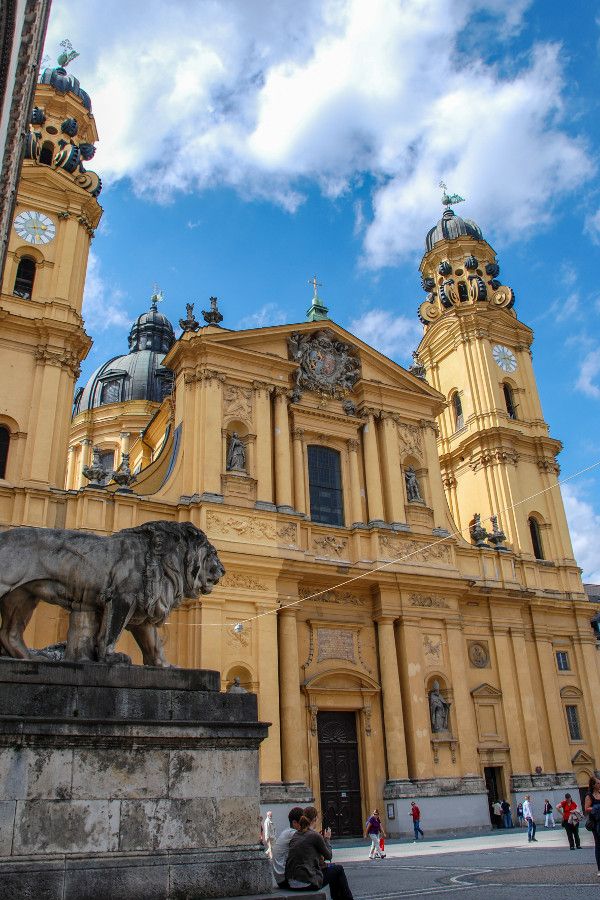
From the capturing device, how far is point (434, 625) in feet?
83.9

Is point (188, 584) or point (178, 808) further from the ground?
point (188, 584)

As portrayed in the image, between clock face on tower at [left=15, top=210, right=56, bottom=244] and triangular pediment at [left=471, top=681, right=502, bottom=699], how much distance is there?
20634mm

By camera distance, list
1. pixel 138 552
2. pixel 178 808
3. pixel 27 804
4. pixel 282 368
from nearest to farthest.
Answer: pixel 27 804, pixel 178 808, pixel 138 552, pixel 282 368

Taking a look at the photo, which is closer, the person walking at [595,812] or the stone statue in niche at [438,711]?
the person walking at [595,812]

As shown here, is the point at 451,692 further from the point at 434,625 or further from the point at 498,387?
the point at 498,387

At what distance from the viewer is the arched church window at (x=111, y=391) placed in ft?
143

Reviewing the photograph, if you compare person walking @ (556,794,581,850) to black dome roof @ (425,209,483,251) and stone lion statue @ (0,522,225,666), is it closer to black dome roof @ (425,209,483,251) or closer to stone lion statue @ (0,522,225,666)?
stone lion statue @ (0,522,225,666)

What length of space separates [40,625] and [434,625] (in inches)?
493

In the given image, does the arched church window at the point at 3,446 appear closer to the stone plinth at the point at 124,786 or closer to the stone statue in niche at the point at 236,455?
the stone statue in niche at the point at 236,455

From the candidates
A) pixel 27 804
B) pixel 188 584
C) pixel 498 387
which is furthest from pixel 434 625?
pixel 27 804

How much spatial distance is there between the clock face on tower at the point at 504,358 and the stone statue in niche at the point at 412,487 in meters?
9.17

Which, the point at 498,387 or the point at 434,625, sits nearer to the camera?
the point at 434,625

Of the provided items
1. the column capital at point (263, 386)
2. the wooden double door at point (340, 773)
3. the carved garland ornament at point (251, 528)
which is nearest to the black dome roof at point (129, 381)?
the column capital at point (263, 386)

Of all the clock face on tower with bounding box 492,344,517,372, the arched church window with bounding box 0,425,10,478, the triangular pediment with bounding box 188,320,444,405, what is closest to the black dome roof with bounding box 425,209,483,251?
the clock face on tower with bounding box 492,344,517,372
